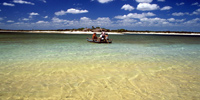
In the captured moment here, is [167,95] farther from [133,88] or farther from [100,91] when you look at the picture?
[100,91]

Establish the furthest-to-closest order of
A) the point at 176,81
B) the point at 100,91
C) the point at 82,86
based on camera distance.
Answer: the point at 176,81 < the point at 82,86 < the point at 100,91

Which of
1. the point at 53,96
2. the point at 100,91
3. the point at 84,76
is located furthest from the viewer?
the point at 84,76

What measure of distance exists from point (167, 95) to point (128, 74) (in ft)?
6.53

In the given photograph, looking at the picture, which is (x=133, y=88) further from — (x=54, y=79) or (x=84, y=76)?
(x=54, y=79)

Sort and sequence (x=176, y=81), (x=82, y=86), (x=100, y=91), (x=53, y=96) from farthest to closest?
(x=176, y=81), (x=82, y=86), (x=100, y=91), (x=53, y=96)

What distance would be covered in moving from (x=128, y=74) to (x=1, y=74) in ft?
17.5

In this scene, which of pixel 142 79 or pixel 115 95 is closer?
pixel 115 95

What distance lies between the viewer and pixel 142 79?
5113mm

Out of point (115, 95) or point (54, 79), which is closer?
point (115, 95)

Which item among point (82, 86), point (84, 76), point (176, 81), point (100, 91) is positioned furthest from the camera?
point (84, 76)

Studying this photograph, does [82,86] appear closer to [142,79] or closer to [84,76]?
[84,76]

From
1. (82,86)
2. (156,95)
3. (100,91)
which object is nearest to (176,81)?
(156,95)

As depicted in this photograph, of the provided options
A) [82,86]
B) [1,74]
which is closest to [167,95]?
[82,86]

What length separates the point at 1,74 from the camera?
5.43 m
